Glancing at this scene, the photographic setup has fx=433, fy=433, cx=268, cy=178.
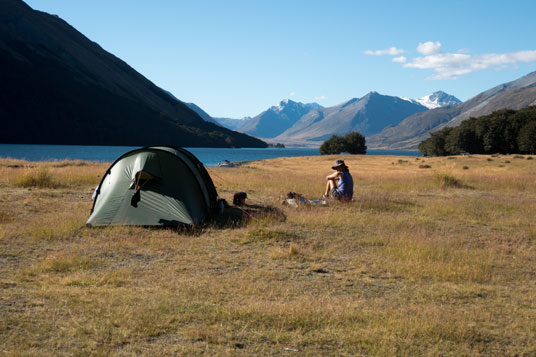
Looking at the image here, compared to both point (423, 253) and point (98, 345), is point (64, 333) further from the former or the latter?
point (423, 253)

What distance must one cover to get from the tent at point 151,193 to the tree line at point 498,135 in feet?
252

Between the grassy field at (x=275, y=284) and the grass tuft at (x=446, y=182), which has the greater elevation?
the grass tuft at (x=446, y=182)

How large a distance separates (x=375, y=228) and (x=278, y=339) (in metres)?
8.84

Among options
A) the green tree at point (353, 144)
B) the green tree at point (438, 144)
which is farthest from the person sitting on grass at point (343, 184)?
the green tree at point (353, 144)

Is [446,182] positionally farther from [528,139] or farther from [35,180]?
[528,139]

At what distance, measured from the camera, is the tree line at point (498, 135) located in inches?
3039

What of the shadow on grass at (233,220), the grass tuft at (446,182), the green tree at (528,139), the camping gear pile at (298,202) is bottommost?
the shadow on grass at (233,220)

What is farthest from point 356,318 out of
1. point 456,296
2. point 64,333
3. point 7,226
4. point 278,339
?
point 7,226

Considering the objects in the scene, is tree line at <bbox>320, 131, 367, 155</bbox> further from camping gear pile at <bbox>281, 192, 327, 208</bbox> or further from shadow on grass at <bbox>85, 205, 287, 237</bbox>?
shadow on grass at <bbox>85, 205, 287, 237</bbox>

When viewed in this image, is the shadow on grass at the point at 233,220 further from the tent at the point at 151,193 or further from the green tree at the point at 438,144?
the green tree at the point at 438,144

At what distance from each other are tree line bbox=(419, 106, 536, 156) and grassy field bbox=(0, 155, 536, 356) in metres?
70.2

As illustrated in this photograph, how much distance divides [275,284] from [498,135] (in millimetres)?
91812

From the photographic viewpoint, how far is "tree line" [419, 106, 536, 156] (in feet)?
253

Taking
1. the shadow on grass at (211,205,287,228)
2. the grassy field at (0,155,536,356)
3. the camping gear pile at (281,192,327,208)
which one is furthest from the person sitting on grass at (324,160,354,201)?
the shadow on grass at (211,205,287,228)
